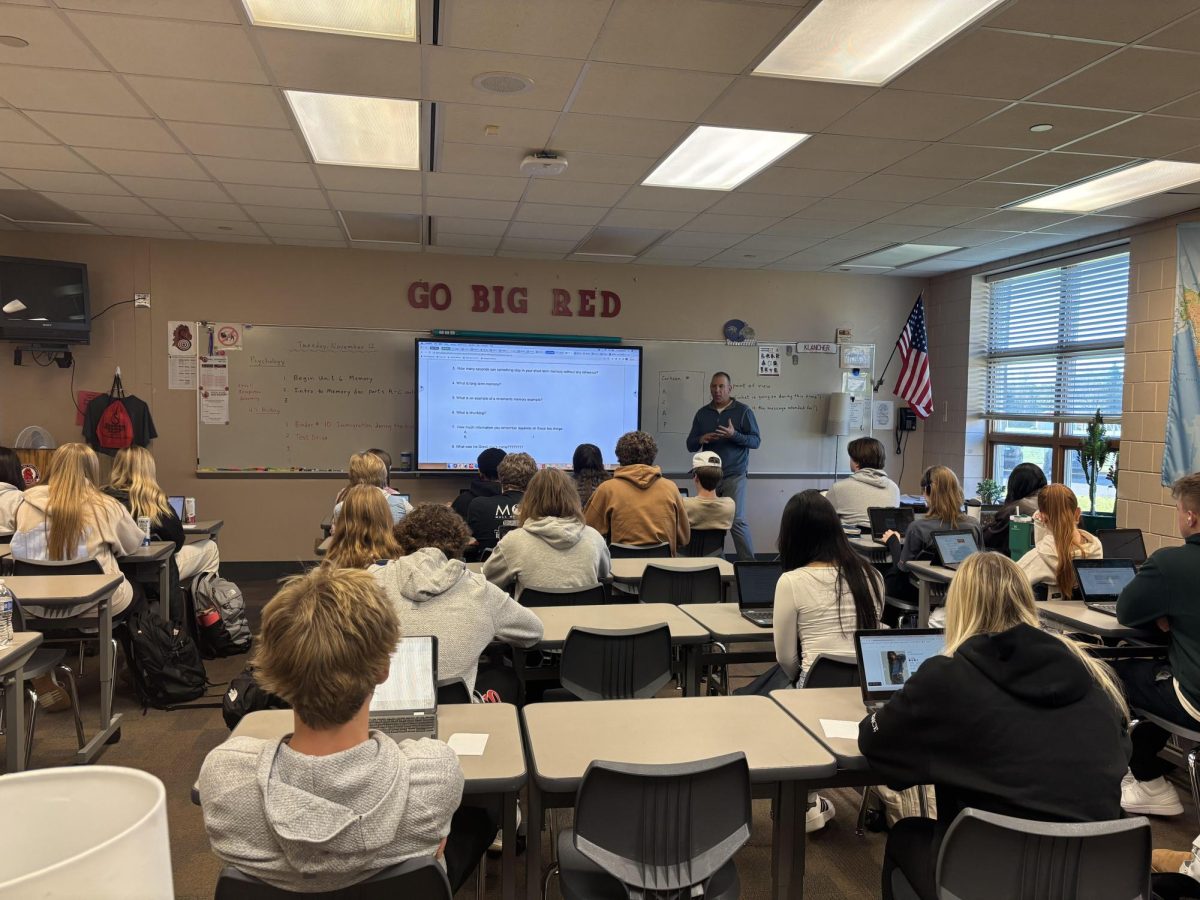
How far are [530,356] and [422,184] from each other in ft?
8.53

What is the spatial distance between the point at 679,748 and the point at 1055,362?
6323 mm

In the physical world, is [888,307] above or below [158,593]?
above

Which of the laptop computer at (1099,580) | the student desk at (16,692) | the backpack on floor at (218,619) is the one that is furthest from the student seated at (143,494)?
the laptop computer at (1099,580)

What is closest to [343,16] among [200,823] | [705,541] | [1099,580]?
[200,823]

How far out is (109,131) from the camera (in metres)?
4.09

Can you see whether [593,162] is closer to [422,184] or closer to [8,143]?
[422,184]

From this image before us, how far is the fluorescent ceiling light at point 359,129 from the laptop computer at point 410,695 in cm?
268

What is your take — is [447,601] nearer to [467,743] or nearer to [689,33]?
[467,743]

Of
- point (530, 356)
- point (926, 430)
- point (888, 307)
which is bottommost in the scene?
point (926, 430)

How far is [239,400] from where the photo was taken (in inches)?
274

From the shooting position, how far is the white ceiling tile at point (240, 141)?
403cm

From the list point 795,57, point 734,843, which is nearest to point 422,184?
point 795,57

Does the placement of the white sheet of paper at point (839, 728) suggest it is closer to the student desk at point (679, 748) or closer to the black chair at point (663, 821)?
the student desk at point (679, 748)

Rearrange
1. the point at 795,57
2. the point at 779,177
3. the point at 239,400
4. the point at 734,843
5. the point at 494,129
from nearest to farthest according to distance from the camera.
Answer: the point at 734,843
the point at 795,57
the point at 494,129
the point at 779,177
the point at 239,400
